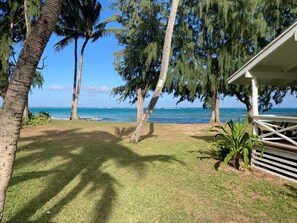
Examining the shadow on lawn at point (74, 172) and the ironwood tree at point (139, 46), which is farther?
the ironwood tree at point (139, 46)

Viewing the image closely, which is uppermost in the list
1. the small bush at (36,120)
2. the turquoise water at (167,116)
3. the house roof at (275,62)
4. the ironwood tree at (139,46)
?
the ironwood tree at (139,46)

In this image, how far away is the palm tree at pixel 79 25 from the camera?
19.1 meters

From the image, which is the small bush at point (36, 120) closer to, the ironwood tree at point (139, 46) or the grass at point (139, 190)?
the ironwood tree at point (139, 46)

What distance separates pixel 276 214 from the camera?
4168 mm

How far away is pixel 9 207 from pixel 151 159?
4.05m

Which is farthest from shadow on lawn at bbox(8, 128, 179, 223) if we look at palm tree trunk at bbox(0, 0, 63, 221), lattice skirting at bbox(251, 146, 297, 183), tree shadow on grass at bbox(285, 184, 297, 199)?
tree shadow on grass at bbox(285, 184, 297, 199)

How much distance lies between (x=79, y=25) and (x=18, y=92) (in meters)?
18.6

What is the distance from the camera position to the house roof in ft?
19.8

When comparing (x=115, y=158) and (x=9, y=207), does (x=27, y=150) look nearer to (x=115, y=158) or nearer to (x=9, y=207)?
(x=115, y=158)

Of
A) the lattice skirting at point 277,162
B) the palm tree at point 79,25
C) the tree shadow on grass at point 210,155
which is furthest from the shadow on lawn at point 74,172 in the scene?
the palm tree at point 79,25

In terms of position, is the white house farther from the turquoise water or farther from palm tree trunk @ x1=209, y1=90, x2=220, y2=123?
the turquoise water

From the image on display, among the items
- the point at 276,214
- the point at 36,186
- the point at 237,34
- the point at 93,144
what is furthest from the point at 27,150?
the point at 237,34

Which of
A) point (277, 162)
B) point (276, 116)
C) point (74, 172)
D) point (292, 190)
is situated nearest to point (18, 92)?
point (74, 172)

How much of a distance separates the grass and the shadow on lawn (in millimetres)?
16
